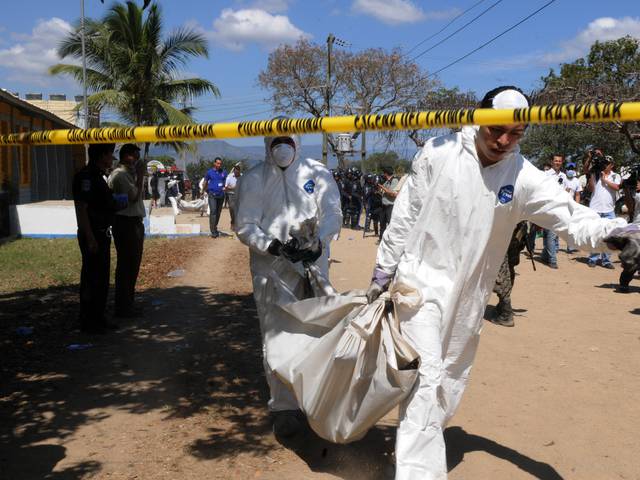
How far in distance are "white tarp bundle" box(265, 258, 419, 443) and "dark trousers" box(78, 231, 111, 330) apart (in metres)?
3.15

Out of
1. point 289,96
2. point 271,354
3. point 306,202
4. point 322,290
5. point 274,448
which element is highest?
point 289,96

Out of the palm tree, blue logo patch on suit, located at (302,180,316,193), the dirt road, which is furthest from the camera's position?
the palm tree

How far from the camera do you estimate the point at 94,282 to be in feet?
22.2

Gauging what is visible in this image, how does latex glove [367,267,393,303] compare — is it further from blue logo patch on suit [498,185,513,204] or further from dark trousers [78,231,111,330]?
dark trousers [78,231,111,330]

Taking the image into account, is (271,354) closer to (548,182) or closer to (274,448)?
(274,448)

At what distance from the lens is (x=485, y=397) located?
5.14 m

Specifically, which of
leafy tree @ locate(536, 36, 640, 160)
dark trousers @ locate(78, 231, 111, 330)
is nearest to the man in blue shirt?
leafy tree @ locate(536, 36, 640, 160)

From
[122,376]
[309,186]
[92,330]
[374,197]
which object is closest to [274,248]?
[309,186]

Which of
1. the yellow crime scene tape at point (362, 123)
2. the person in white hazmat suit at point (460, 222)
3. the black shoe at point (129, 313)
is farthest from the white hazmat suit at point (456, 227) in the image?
the black shoe at point (129, 313)

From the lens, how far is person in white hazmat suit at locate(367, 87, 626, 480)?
3.22m

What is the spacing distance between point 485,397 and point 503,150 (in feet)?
8.13

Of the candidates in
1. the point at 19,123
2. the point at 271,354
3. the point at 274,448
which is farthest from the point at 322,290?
the point at 19,123

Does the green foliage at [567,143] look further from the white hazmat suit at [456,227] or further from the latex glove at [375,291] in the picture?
the latex glove at [375,291]

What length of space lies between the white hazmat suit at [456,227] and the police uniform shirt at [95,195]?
158 inches
